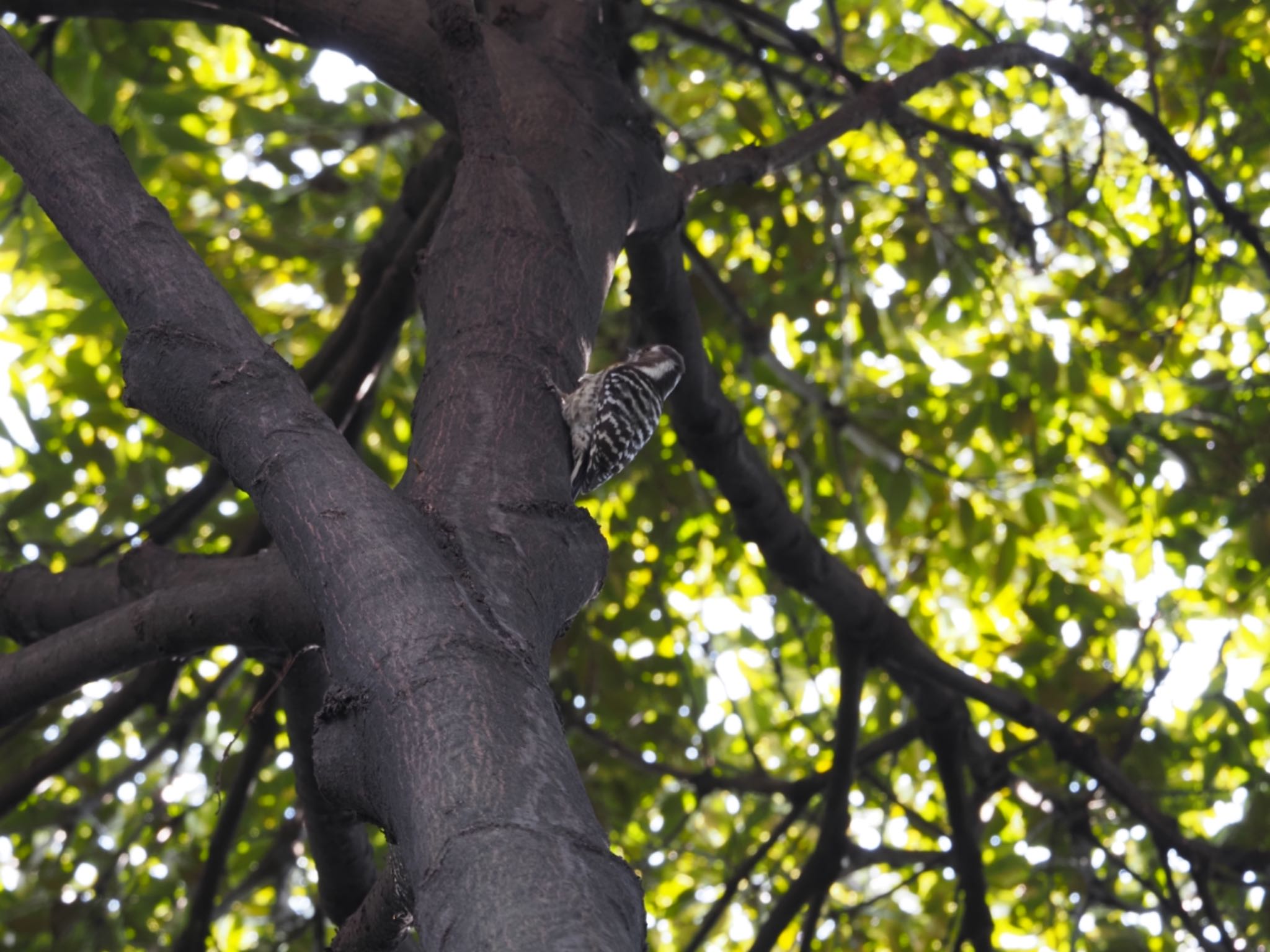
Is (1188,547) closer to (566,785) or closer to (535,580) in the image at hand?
(535,580)

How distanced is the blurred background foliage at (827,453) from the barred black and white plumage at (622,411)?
0.69m

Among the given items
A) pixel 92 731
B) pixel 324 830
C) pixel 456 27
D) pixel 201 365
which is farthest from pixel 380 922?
pixel 92 731

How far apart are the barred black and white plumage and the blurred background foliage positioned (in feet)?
2.26

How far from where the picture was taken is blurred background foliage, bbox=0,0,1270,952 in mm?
4215

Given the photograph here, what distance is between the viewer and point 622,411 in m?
3.31

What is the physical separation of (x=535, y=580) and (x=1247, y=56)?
4868 mm

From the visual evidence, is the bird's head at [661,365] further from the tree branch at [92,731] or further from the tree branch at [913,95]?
the tree branch at [92,731]

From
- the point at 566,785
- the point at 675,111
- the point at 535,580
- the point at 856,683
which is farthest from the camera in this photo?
the point at 675,111

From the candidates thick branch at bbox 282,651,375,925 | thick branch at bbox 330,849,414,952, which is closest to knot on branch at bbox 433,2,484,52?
thick branch at bbox 282,651,375,925

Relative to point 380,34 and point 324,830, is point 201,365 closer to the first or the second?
point 324,830

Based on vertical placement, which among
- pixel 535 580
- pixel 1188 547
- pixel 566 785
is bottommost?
pixel 566 785

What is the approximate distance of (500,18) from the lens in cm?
293

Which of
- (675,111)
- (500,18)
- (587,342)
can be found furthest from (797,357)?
(587,342)

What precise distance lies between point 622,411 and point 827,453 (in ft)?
6.91
